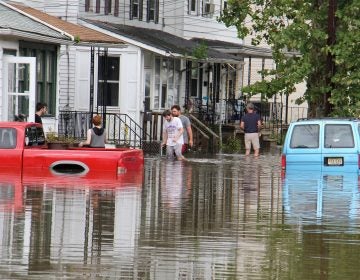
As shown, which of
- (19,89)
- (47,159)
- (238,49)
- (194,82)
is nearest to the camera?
(47,159)

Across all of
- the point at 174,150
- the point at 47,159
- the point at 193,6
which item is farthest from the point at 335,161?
the point at 193,6

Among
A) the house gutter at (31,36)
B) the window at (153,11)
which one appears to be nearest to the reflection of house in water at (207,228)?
the house gutter at (31,36)

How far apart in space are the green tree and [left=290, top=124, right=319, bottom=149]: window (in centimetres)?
985

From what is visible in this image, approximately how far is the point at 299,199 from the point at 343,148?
659cm

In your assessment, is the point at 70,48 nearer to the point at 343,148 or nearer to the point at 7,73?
the point at 7,73

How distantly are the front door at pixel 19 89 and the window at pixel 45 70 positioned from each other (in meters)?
1.24

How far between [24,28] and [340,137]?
1053 cm

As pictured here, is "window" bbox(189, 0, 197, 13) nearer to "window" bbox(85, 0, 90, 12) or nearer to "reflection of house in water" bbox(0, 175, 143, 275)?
"window" bbox(85, 0, 90, 12)

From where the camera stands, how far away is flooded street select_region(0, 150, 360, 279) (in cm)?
1266

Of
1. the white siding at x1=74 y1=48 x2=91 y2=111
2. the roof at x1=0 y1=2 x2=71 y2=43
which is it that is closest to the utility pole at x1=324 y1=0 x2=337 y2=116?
the roof at x1=0 y1=2 x2=71 y2=43

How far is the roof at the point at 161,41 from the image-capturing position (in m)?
43.9

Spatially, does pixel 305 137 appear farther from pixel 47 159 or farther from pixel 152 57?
pixel 152 57

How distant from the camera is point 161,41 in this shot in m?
47.4

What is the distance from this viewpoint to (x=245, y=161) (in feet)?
126
